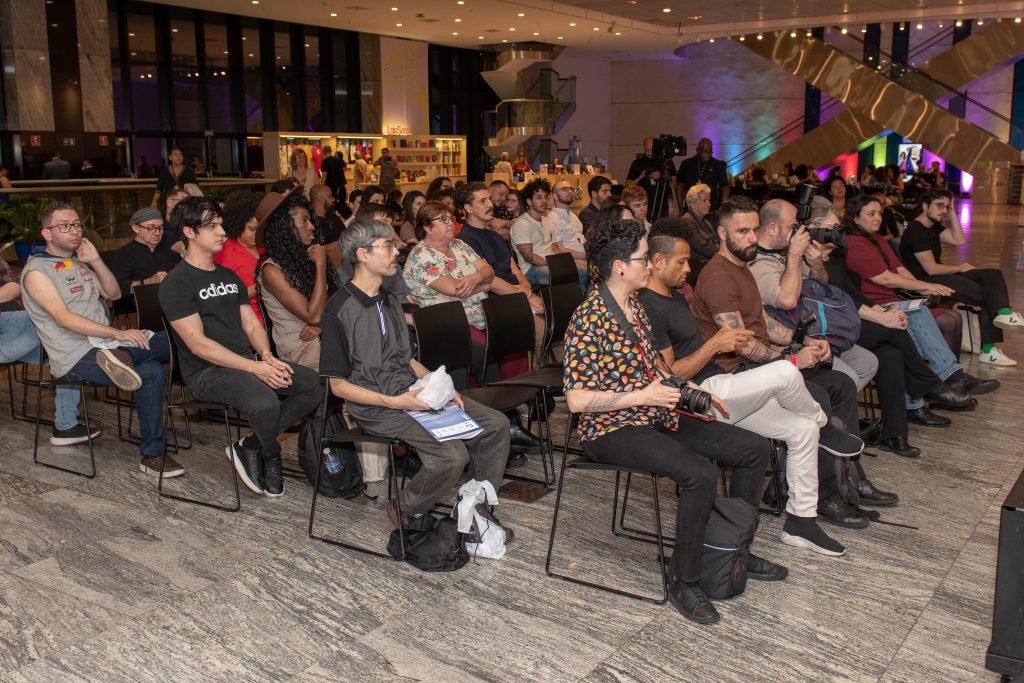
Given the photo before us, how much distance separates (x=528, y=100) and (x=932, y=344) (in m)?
16.5

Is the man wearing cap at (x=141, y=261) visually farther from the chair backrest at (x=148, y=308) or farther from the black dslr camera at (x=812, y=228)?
the black dslr camera at (x=812, y=228)

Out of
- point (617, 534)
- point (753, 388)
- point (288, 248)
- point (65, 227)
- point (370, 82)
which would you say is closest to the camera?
point (753, 388)

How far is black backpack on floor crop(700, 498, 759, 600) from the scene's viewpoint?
326 cm

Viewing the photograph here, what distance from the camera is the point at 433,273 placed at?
489 cm

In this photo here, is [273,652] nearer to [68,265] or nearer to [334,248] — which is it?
[68,265]

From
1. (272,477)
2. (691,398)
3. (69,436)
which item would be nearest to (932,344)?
(691,398)

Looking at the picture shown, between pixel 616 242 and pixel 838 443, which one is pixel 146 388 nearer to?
pixel 616 242

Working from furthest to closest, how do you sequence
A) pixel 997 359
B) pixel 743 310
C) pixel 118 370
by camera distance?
pixel 997 359, pixel 118 370, pixel 743 310

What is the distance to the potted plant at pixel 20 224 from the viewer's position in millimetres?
8984

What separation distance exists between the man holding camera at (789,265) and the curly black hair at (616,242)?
3.91 ft

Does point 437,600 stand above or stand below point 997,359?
below

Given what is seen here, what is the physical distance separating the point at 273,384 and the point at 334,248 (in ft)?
8.37

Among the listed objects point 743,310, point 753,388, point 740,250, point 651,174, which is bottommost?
point 753,388

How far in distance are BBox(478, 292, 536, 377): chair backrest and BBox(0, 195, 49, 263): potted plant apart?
611cm
